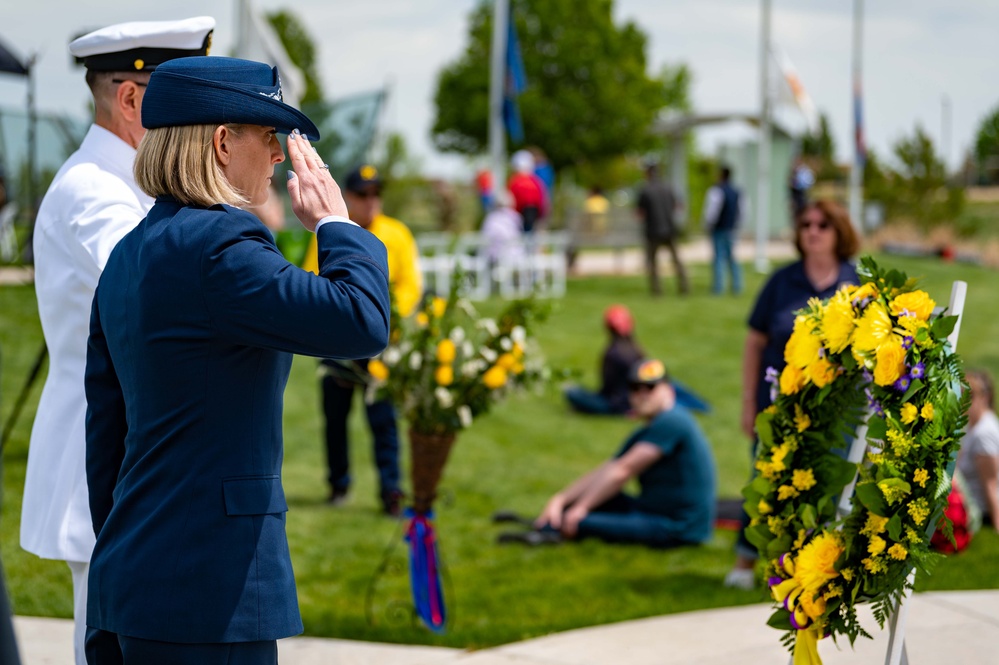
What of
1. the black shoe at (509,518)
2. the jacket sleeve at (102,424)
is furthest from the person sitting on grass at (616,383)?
the jacket sleeve at (102,424)

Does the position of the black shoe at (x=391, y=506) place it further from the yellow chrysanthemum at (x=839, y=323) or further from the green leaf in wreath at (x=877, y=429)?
the green leaf in wreath at (x=877, y=429)

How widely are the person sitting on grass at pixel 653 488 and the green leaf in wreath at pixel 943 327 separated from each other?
3798 millimetres

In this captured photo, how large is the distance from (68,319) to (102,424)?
0.62m

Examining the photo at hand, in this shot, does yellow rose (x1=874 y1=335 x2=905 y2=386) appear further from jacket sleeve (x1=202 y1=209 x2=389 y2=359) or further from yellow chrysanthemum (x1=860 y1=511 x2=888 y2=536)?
jacket sleeve (x1=202 y1=209 x2=389 y2=359)

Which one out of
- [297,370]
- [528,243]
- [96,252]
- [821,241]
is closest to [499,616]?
[821,241]

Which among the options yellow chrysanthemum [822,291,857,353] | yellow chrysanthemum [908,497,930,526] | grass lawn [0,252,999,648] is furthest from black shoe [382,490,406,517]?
yellow chrysanthemum [908,497,930,526]

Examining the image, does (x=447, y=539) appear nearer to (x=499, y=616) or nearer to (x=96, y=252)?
(x=499, y=616)

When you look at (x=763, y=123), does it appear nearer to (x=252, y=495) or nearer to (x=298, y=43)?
(x=252, y=495)

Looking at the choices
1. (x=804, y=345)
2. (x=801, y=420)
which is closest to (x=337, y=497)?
(x=801, y=420)

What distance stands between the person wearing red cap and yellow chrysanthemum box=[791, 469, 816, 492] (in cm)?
733

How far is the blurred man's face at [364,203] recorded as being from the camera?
22.6ft

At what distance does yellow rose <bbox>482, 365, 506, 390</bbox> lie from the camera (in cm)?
508

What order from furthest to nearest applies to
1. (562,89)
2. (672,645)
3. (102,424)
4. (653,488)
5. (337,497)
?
(562,89) → (337,497) → (653,488) → (672,645) → (102,424)

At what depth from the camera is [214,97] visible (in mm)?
2252
